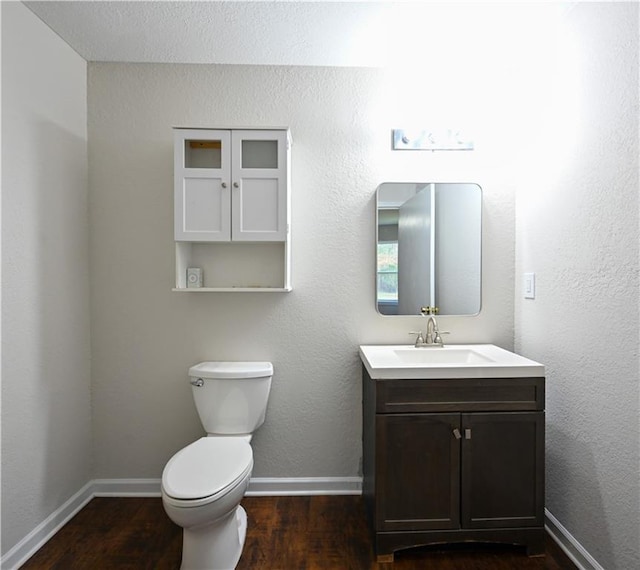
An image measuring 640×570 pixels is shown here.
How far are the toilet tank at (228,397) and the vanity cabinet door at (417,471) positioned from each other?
0.68 metres

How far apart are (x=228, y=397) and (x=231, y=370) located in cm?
13

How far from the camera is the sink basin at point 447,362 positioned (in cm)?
175

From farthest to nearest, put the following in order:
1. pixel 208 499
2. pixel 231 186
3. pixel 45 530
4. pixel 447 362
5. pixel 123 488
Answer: pixel 123 488 < pixel 447 362 < pixel 231 186 < pixel 45 530 < pixel 208 499

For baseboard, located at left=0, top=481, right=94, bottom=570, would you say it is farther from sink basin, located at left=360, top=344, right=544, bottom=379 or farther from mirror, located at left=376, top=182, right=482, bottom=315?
mirror, located at left=376, top=182, right=482, bottom=315

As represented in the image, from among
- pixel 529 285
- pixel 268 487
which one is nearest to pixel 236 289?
pixel 268 487

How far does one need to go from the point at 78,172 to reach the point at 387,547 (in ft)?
7.71

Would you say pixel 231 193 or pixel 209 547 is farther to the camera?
pixel 231 193

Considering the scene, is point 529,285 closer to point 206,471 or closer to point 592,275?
point 592,275

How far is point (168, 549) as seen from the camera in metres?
1.82

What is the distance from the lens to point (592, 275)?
1.66 metres

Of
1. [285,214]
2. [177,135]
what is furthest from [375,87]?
[177,135]

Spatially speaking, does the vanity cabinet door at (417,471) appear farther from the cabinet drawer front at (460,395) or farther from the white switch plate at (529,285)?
the white switch plate at (529,285)

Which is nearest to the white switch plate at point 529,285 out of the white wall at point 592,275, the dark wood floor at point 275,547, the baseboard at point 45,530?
the white wall at point 592,275

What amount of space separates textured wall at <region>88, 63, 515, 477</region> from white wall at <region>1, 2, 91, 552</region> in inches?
4.3
